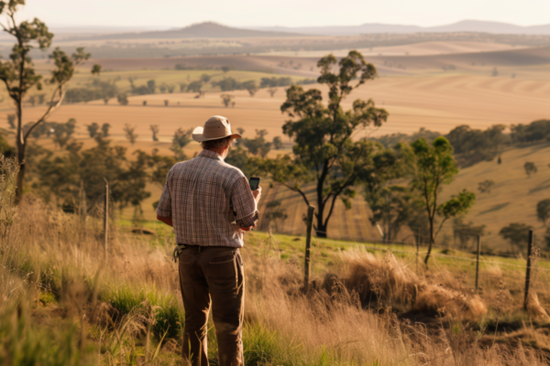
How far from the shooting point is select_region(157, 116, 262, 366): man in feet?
9.59

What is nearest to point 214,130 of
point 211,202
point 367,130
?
point 211,202

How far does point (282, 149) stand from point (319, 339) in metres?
101

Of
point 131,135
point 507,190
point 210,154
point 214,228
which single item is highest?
point 210,154

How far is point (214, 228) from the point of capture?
293 cm

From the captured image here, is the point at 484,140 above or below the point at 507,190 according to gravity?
above

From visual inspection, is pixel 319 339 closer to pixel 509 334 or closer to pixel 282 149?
pixel 509 334

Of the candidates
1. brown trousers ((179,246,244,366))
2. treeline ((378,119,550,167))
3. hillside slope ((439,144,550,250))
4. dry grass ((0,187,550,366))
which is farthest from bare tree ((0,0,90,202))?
treeline ((378,119,550,167))

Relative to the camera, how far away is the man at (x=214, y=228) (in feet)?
9.59

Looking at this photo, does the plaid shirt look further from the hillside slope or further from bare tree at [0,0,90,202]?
the hillside slope

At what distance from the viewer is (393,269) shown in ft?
21.4

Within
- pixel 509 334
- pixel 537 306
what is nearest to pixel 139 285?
pixel 509 334

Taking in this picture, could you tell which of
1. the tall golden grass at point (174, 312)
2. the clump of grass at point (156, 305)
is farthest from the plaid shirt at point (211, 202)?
the clump of grass at point (156, 305)

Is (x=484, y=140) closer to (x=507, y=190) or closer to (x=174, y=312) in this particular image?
(x=507, y=190)

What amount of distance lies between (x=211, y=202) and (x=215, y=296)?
24.5 inches
